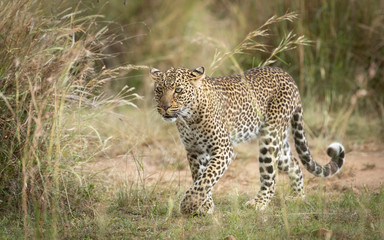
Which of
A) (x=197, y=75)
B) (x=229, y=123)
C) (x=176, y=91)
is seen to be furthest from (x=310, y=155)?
(x=176, y=91)

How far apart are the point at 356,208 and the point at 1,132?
3.33 meters

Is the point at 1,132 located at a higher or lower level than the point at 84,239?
higher

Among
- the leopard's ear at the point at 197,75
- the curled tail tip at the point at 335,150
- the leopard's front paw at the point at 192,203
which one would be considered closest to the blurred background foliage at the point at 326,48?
the curled tail tip at the point at 335,150

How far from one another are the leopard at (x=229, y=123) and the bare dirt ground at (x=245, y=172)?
33 cm

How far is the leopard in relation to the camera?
599 cm

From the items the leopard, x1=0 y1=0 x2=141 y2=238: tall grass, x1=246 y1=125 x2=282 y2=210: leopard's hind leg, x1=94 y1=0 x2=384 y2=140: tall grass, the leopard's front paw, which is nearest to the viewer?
x1=0 y1=0 x2=141 y2=238: tall grass

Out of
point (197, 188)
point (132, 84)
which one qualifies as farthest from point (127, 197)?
point (132, 84)

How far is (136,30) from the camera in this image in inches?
465

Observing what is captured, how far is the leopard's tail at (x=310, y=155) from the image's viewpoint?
6.96m

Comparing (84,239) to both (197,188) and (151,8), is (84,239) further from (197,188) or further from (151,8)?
(151,8)

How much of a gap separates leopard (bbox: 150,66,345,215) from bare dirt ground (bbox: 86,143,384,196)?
33cm

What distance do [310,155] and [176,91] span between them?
80.2 inches

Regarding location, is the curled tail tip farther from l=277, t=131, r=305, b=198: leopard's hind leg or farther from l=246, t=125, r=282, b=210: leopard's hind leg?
l=246, t=125, r=282, b=210: leopard's hind leg

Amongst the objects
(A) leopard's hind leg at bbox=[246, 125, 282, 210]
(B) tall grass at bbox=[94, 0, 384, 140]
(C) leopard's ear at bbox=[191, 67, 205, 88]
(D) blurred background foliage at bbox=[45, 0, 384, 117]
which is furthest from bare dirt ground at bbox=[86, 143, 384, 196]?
(D) blurred background foliage at bbox=[45, 0, 384, 117]
